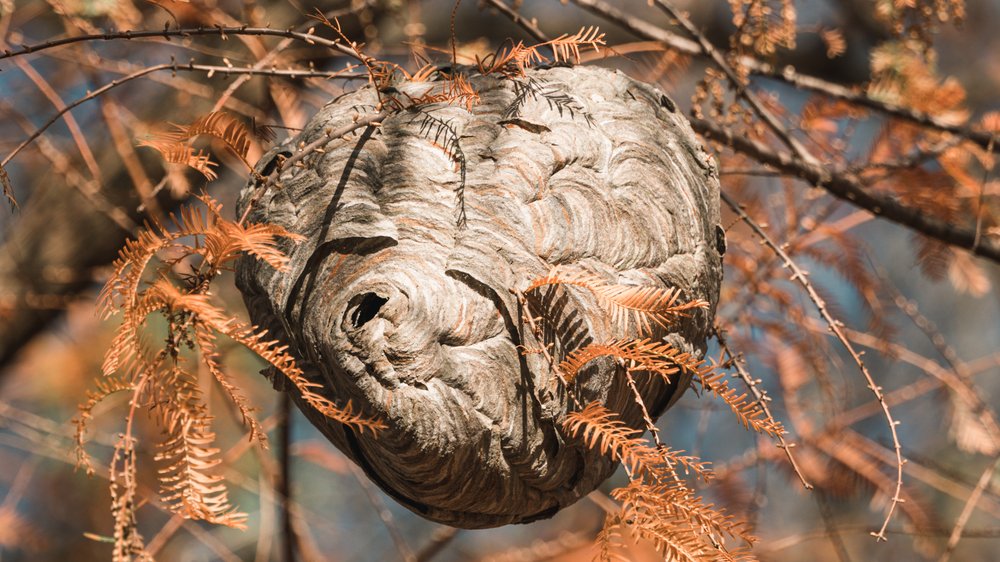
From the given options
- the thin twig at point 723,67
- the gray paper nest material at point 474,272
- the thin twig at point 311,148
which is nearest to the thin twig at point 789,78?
the thin twig at point 723,67

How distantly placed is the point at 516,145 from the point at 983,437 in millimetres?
1984

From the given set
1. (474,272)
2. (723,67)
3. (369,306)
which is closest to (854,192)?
(723,67)

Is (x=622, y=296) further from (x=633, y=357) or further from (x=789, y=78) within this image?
(x=789, y=78)

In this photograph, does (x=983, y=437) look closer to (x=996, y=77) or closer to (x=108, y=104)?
(x=108, y=104)

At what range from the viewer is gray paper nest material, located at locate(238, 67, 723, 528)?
1414 millimetres

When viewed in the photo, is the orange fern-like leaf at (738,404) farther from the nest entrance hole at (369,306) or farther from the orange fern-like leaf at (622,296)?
the nest entrance hole at (369,306)

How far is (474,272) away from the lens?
4.83 feet

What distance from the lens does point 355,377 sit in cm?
136

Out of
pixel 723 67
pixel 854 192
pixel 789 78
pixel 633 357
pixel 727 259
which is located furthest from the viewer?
pixel 727 259

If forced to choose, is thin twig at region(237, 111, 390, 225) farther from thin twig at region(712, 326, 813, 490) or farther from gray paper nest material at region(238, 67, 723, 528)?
thin twig at region(712, 326, 813, 490)

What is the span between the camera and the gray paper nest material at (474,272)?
141 centimetres

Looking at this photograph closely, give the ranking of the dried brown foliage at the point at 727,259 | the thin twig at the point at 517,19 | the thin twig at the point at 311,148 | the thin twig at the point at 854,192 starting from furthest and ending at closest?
the thin twig at the point at 854,192 → the thin twig at the point at 517,19 → the thin twig at the point at 311,148 → the dried brown foliage at the point at 727,259

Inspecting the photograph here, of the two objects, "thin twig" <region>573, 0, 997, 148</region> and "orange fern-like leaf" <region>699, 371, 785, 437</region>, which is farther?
"thin twig" <region>573, 0, 997, 148</region>

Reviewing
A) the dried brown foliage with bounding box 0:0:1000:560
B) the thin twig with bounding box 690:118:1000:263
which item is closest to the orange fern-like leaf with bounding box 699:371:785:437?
the dried brown foliage with bounding box 0:0:1000:560
